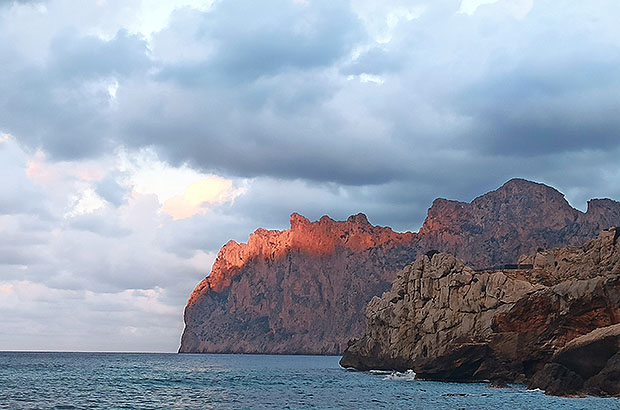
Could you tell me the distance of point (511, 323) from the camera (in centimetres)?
7381

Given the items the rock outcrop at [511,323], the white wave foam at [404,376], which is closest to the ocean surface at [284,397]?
the white wave foam at [404,376]

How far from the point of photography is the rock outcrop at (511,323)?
196ft

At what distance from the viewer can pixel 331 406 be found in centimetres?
6200

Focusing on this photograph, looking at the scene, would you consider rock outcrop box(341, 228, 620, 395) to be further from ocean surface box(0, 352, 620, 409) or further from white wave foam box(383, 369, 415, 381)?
ocean surface box(0, 352, 620, 409)

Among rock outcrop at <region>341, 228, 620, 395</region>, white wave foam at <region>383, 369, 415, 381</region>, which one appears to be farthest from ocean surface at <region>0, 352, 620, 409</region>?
rock outcrop at <region>341, 228, 620, 395</region>

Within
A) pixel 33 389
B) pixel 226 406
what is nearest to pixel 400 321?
pixel 226 406

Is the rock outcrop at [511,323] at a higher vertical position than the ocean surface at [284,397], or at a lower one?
higher

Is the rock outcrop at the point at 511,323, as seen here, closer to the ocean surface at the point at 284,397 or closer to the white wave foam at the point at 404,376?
the white wave foam at the point at 404,376

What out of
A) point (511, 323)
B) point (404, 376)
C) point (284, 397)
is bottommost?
point (284, 397)

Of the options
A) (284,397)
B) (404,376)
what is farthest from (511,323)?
(404,376)

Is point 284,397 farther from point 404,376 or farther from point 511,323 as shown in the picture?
point 404,376

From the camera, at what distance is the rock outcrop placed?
59.6 m

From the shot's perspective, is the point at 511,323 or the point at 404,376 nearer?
the point at 511,323

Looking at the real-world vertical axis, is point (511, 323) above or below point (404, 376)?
above
